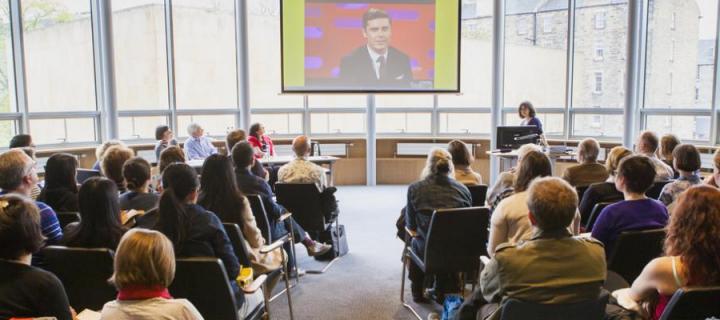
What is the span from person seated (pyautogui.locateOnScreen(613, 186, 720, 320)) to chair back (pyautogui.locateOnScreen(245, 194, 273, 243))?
2457mm

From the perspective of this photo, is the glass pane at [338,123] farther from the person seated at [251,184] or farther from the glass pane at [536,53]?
the person seated at [251,184]

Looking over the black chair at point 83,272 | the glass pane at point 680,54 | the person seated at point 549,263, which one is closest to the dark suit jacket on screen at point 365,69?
the glass pane at point 680,54

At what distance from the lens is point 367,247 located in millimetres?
5766

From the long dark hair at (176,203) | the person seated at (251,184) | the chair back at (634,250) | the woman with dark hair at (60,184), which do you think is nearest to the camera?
the long dark hair at (176,203)

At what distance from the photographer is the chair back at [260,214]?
389 cm

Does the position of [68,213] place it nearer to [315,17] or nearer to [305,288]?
[305,288]

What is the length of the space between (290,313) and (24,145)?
346 cm

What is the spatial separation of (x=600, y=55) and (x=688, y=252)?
25.0 feet

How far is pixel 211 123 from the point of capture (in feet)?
31.4

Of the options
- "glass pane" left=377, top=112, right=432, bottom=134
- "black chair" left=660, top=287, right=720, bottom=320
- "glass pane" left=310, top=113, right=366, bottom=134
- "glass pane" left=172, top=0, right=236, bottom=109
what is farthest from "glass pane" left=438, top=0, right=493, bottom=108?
"black chair" left=660, top=287, right=720, bottom=320

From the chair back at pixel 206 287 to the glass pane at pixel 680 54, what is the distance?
25.2 feet

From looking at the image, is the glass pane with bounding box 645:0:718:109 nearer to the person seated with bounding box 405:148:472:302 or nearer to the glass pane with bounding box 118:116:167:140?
the person seated with bounding box 405:148:472:302

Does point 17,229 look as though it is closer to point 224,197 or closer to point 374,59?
point 224,197

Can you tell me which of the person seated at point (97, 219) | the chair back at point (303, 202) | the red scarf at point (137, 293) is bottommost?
the chair back at point (303, 202)
